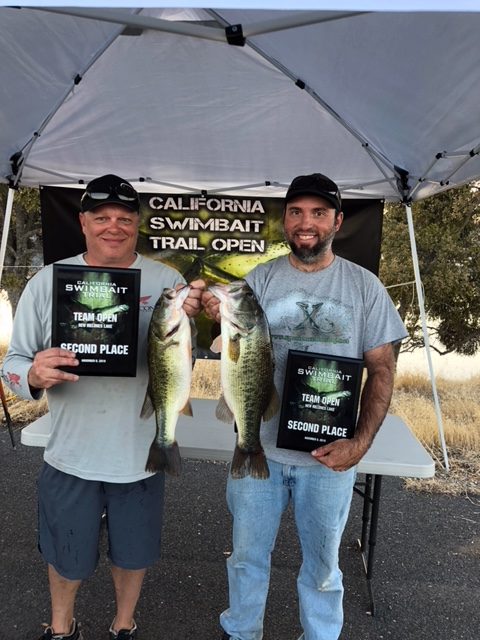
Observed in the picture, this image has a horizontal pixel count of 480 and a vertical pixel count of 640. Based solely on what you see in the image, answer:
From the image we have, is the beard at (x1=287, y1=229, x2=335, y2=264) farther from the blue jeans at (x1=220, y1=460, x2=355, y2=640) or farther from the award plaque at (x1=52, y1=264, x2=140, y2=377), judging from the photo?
the blue jeans at (x1=220, y1=460, x2=355, y2=640)

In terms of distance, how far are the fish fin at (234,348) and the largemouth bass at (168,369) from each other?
169mm

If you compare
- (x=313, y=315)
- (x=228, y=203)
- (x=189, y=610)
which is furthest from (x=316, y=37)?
(x=189, y=610)

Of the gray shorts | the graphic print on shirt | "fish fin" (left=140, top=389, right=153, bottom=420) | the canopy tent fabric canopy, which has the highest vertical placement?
the canopy tent fabric canopy

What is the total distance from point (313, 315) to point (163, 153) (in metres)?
2.72

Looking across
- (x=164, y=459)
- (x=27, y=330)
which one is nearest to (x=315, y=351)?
(x=164, y=459)

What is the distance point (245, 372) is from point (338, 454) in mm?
637

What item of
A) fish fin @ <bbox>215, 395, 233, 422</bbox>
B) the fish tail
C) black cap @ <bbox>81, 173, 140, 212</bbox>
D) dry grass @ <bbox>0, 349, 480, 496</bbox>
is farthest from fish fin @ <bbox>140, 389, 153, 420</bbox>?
dry grass @ <bbox>0, 349, 480, 496</bbox>

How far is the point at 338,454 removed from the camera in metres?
2.29

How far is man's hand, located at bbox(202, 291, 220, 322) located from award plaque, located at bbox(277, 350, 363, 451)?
41 cm

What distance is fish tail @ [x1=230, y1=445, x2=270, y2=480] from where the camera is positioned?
2.21 metres

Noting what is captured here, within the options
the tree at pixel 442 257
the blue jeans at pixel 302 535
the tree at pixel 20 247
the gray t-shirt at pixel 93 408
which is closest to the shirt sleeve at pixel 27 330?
the gray t-shirt at pixel 93 408

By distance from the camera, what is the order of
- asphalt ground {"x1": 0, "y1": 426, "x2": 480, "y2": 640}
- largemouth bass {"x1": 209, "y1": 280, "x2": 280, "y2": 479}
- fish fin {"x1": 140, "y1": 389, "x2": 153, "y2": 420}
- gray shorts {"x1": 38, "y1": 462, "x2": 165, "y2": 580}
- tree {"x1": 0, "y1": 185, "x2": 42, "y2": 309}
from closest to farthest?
largemouth bass {"x1": 209, "y1": 280, "x2": 280, "y2": 479}, fish fin {"x1": 140, "y1": 389, "x2": 153, "y2": 420}, gray shorts {"x1": 38, "y1": 462, "x2": 165, "y2": 580}, asphalt ground {"x1": 0, "y1": 426, "x2": 480, "y2": 640}, tree {"x1": 0, "y1": 185, "x2": 42, "y2": 309}

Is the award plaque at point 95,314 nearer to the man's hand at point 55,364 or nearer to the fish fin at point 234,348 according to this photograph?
the man's hand at point 55,364

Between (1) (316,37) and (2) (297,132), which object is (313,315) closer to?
(1) (316,37)
